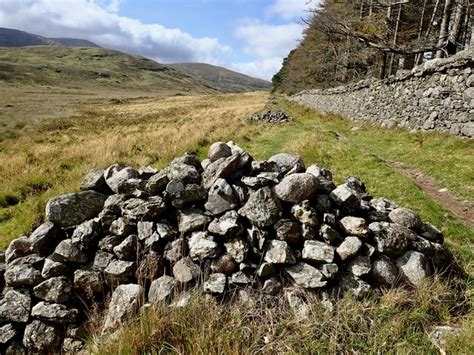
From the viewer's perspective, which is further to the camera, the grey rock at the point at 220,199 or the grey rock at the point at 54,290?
the grey rock at the point at 220,199

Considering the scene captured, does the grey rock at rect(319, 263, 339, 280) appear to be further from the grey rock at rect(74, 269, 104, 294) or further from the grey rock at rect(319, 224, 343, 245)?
the grey rock at rect(74, 269, 104, 294)

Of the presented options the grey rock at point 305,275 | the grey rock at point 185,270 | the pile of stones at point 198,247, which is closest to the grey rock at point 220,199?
the pile of stones at point 198,247

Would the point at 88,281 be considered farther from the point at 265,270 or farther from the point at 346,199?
the point at 346,199

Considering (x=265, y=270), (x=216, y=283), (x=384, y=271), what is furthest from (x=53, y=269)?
(x=384, y=271)

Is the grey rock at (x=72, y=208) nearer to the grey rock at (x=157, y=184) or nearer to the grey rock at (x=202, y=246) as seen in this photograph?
the grey rock at (x=157, y=184)

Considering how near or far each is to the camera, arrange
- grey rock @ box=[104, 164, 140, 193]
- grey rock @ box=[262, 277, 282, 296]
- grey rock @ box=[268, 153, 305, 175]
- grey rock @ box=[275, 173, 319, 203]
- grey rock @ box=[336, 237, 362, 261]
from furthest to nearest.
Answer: grey rock @ box=[104, 164, 140, 193]
grey rock @ box=[268, 153, 305, 175]
grey rock @ box=[275, 173, 319, 203]
grey rock @ box=[336, 237, 362, 261]
grey rock @ box=[262, 277, 282, 296]

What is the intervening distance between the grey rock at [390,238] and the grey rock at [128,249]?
3185 mm

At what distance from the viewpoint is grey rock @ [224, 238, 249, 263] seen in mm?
4400

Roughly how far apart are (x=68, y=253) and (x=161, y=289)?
150 centimetres

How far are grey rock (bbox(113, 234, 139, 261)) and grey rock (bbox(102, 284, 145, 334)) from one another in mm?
520

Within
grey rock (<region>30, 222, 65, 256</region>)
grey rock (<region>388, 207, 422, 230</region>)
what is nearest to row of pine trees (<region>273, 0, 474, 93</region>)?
grey rock (<region>388, 207, 422, 230</region>)

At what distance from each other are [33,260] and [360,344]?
4.43 metres

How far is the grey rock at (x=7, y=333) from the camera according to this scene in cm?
445

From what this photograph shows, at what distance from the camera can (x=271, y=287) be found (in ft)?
13.7
